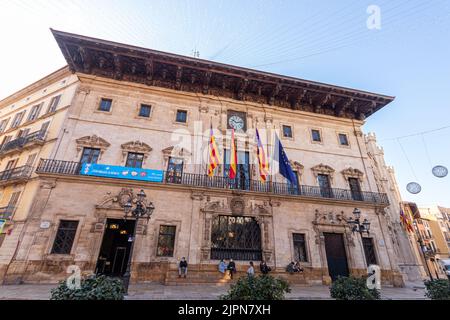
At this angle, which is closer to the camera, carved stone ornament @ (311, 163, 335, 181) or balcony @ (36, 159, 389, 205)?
balcony @ (36, 159, 389, 205)

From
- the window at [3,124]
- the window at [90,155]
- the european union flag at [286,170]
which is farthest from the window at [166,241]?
the window at [3,124]

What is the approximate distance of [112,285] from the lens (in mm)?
5258

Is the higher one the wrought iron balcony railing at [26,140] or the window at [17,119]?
the window at [17,119]

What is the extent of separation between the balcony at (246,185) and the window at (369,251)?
9.81 feet

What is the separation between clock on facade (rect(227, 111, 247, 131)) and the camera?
18244 millimetres

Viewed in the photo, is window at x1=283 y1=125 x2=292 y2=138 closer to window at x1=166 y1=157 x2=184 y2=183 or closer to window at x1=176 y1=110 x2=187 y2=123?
window at x1=176 y1=110 x2=187 y2=123

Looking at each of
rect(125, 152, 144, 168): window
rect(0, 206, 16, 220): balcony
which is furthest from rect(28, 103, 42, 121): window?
rect(125, 152, 144, 168): window

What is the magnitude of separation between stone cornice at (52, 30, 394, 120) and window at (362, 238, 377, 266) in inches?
437

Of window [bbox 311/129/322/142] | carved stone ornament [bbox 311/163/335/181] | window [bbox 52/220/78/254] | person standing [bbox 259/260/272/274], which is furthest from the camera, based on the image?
window [bbox 311/129/322/142]

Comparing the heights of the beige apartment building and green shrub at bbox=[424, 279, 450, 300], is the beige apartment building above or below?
above

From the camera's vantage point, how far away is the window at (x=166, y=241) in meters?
13.4

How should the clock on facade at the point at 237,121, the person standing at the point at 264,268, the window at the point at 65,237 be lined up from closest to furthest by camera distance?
the window at the point at 65,237, the person standing at the point at 264,268, the clock on facade at the point at 237,121

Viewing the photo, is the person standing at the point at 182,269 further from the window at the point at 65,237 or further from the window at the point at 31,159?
the window at the point at 31,159
